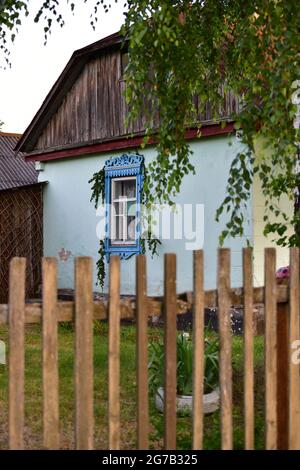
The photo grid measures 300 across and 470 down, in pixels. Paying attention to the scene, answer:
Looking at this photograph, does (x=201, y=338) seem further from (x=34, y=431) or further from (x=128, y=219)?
(x=128, y=219)

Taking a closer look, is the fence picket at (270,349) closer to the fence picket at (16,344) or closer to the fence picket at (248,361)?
the fence picket at (248,361)

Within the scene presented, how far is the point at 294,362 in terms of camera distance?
12.2 feet

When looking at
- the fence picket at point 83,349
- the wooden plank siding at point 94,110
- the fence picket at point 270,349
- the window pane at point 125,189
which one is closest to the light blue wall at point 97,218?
the wooden plank siding at point 94,110

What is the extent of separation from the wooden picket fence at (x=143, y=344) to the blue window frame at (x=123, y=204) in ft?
27.8

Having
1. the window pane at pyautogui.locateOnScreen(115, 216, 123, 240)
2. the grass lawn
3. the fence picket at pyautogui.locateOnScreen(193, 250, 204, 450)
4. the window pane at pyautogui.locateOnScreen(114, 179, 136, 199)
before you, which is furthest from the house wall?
the fence picket at pyautogui.locateOnScreen(193, 250, 204, 450)

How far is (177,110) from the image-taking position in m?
5.63

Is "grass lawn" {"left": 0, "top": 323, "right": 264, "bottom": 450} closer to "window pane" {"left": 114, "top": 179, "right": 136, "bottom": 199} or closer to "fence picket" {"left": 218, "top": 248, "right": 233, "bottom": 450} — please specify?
"fence picket" {"left": 218, "top": 248, "right": 233, "bottom": 450}

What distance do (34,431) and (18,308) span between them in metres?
2.56

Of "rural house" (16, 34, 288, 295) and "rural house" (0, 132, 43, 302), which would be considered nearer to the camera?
"rural house" (16, 34, 288, 295)

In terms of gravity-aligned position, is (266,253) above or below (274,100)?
below

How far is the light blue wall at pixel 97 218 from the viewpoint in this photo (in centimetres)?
1067

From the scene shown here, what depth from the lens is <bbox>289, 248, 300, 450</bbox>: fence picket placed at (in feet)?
12.0

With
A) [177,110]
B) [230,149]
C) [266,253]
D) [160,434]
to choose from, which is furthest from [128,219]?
[266,253]
